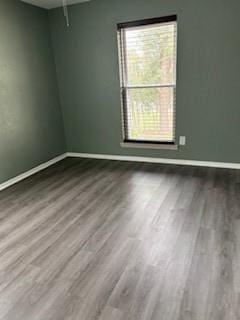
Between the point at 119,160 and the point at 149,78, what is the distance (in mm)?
1448

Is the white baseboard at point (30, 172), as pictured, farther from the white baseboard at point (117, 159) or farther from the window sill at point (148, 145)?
the window sill at point (148, 145)

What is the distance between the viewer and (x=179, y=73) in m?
3.51

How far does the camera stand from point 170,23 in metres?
3.37

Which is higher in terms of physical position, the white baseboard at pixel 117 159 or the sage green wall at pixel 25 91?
the sage green wall at pixel 25 91

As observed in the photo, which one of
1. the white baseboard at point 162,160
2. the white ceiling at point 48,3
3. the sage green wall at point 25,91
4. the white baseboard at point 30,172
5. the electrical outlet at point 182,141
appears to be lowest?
the white baseboard at point 30,172

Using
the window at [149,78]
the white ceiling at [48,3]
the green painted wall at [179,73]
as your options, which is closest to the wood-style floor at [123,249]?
the green painted wall at [179,73]

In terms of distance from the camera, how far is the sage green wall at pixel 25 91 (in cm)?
338

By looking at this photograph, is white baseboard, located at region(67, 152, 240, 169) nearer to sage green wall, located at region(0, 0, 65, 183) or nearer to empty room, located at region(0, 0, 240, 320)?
empty room, located at region(0, 0, 240, 320)

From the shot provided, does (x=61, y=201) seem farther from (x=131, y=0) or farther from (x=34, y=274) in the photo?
(x=131, y=0)

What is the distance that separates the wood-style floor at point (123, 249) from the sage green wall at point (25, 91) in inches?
23.3

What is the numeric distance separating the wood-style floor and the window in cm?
89

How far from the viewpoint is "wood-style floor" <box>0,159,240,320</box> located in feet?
5.00

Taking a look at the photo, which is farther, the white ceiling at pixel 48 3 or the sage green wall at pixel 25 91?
the white ceiling at pixel 48 3

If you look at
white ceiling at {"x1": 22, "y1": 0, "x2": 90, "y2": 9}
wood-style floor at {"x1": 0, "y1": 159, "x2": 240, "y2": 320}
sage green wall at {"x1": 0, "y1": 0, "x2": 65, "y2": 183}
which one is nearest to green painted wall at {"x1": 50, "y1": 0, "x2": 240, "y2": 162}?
white ceiling at {"x1": 22, "y1": 0, "x2": 90, "y2": 9}
